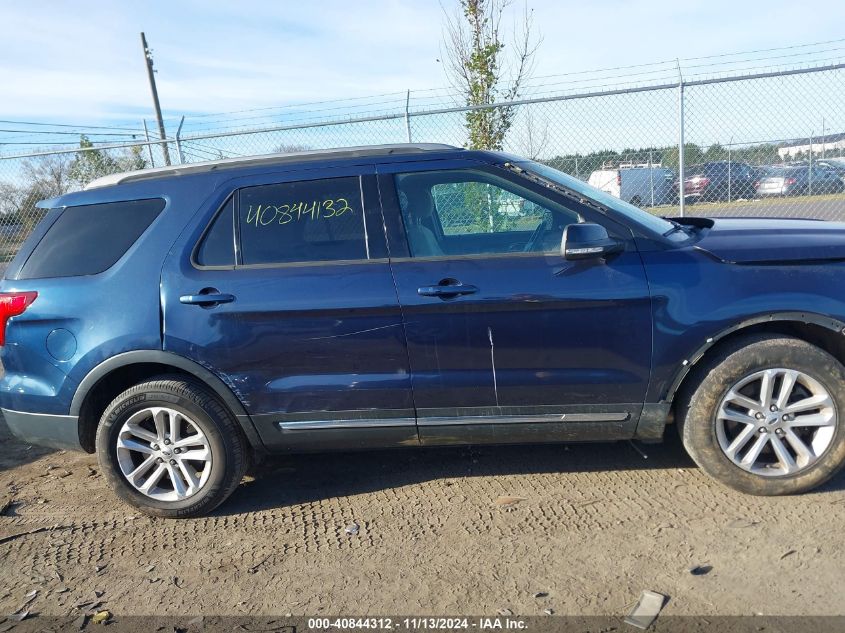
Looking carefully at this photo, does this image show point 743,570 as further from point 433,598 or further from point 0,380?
point 0,380

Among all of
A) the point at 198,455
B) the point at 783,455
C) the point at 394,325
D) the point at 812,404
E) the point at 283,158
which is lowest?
the point at 783,455

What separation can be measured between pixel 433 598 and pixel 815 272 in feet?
7.70

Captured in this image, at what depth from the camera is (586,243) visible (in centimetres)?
302

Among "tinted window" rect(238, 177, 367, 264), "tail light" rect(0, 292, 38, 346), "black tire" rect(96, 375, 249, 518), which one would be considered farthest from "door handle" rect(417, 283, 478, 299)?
"tail light" rect(0, 292, 38, 346)

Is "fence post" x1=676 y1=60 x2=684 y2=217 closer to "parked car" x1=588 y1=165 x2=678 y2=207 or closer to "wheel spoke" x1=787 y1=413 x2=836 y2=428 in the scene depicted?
"parked car" x1=588 y1=165 x2=678 y2=207

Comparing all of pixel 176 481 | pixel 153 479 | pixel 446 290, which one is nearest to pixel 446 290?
pixel 446 290

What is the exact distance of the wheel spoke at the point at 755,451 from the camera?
10.2 feet

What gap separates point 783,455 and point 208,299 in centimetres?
299

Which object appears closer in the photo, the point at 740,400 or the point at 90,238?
the point at 740,400

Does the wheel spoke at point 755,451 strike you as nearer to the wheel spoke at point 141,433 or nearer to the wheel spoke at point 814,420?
the wheel spoke at point 814,420

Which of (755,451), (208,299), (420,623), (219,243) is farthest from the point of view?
(219,243)

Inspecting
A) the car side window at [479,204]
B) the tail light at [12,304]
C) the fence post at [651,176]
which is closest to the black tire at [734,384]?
the car side window at [479,204]

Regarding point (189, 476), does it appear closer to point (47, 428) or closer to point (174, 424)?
point (174, 424)

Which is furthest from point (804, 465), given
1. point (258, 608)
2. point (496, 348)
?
point (258, 608)
